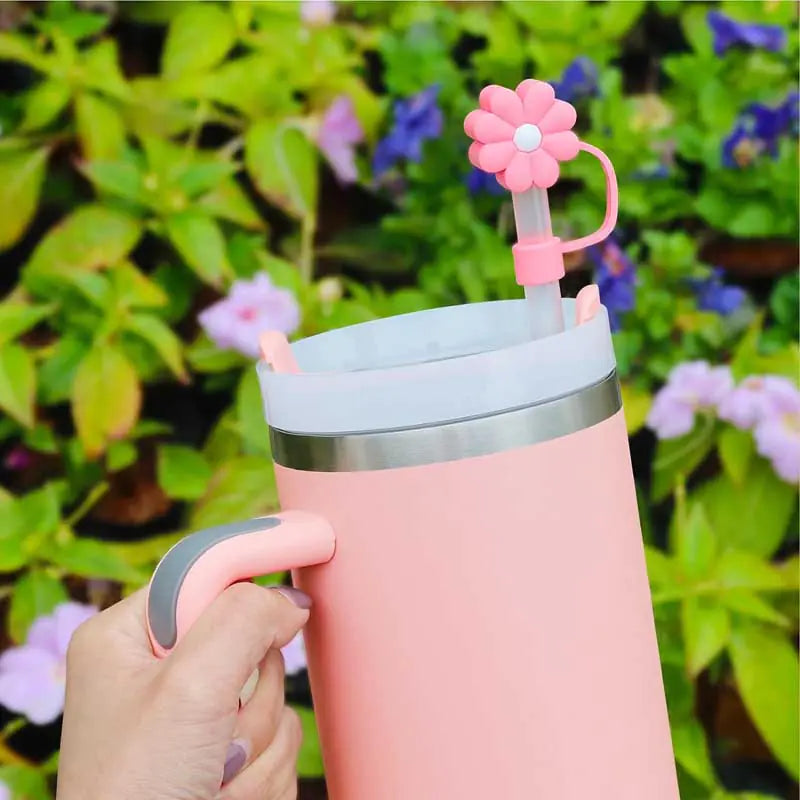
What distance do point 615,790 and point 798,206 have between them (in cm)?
73

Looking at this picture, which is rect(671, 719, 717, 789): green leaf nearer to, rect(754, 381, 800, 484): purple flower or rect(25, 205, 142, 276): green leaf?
rect(754, 381, 800, 484): purple flower

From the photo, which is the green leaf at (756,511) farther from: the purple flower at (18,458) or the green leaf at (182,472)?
the purple flower at (18,458)

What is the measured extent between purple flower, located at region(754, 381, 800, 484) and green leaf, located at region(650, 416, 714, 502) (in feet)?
0.30

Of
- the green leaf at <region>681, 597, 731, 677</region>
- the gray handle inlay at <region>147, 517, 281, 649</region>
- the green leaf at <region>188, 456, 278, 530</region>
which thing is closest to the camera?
the gray handle inlay at <region>147, 517, 281, 649</region>

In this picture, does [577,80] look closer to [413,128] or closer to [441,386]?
[413,128]

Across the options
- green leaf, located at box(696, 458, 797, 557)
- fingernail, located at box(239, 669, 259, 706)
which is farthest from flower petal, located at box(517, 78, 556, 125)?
green leaf, located at box(696, 458, 797, 557)

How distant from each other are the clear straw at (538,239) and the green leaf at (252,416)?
0.53 meters

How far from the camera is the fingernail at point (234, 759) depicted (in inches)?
21.3

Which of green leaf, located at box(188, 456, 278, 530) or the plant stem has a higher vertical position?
the plant stem

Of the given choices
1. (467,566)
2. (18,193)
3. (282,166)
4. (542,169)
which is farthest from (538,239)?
(18,193)

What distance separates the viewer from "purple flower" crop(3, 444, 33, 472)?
1083 millimetres

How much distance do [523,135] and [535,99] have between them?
0.02 meters

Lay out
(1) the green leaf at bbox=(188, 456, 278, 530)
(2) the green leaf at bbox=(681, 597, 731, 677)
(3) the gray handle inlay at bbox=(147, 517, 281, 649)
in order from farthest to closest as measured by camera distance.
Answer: (1) the green leaf at bbox=(188, 456, 278, 530), (2) the green leaf at bbox=(681, 597, 731, 677), (3) the gray handle inlay at bbox=(147, 517, 281, 649)

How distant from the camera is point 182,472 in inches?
42.9
